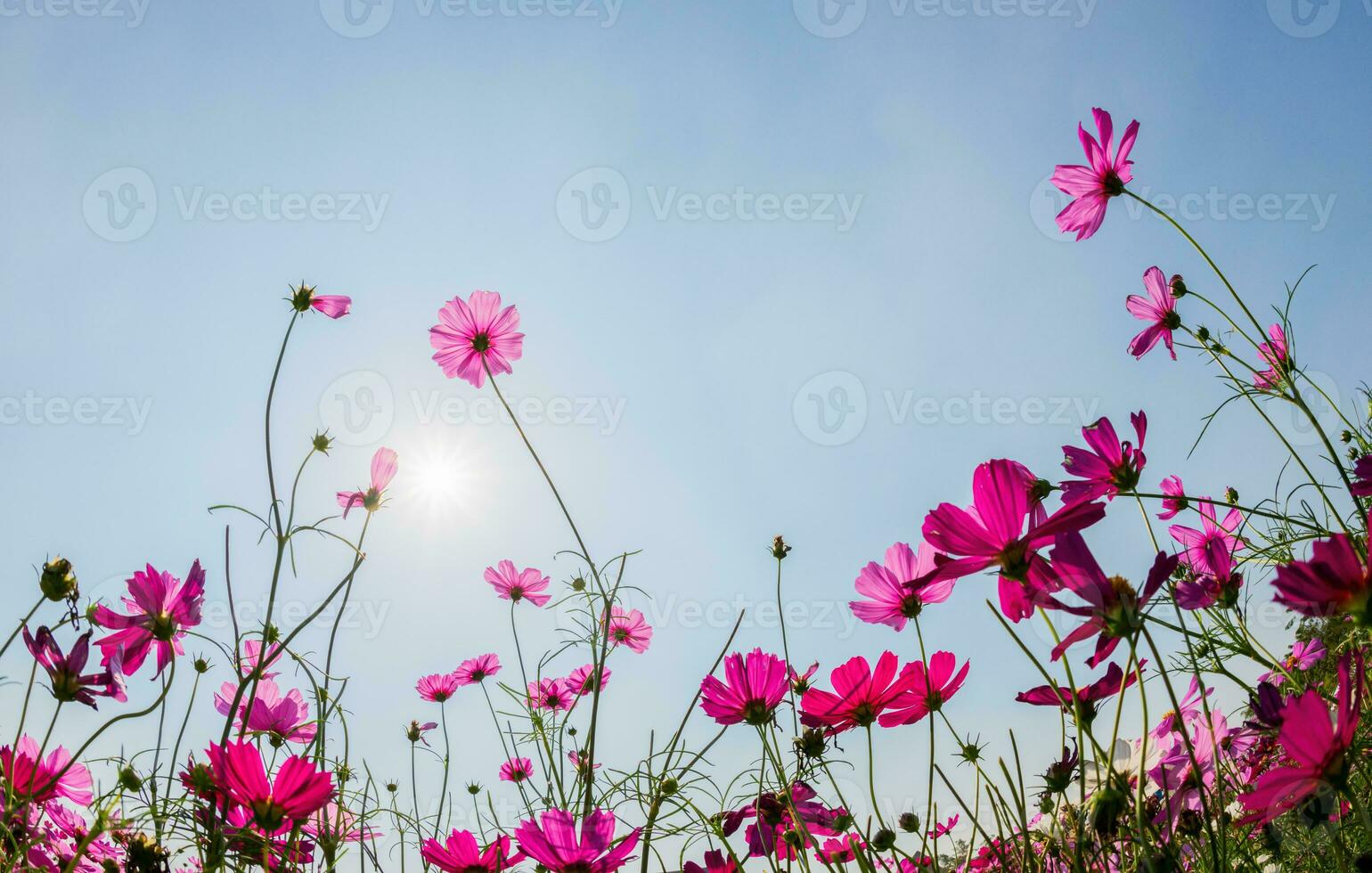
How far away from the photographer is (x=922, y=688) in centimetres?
74

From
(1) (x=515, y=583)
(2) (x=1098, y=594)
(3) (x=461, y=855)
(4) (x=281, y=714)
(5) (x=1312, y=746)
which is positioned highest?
(1) (x=515, y=583)

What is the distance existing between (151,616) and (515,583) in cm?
152

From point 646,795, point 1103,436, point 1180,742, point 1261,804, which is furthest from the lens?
point 646,795

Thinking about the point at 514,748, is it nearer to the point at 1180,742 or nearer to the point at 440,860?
the point at 440,860

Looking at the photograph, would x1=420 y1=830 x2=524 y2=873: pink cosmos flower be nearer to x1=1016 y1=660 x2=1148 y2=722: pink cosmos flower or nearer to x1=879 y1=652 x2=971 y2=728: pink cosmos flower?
x1=879 y1=652 x2=971 y2=728: pink cosmos flower

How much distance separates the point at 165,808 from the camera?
0.79 m

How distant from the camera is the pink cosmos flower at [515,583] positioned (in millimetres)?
2332

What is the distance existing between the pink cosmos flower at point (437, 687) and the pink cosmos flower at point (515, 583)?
288 millimetres

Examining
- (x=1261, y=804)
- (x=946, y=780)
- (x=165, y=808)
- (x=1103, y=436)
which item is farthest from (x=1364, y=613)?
(x=165, y=808)

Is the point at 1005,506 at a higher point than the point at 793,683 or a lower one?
lower

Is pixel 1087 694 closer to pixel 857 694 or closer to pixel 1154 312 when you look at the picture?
pixel 857 694

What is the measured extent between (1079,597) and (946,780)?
24 centimetres

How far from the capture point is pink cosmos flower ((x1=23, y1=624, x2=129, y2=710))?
76cm

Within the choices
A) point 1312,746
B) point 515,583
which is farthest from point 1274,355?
point 515,583
